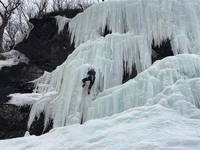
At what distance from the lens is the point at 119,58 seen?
12.4 m

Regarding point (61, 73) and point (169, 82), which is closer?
point (169, 82)

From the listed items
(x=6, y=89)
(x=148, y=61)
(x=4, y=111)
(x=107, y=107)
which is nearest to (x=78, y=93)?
(x=107, y=107)

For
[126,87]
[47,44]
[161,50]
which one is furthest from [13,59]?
[126,87]

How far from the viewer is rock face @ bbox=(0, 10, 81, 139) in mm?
13422

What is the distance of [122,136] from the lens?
702 centimetres

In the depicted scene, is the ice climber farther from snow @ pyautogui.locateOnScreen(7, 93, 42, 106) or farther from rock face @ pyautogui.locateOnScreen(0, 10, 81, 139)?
rock face @ pyautogui.locateOnScreen(0, 10, 81, 139)

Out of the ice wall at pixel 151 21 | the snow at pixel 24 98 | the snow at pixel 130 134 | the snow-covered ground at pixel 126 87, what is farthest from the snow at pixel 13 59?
the snow at pixel 130 134

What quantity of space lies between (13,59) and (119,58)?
6.25m

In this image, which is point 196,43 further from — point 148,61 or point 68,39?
point 68,39

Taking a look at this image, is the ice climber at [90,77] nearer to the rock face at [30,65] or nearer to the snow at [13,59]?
the rock face at [30,65]

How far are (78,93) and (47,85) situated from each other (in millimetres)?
2880

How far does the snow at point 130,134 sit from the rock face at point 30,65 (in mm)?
4870

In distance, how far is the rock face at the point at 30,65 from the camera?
1342 centimetres

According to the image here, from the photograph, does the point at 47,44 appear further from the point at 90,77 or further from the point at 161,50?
the point at 90,77
